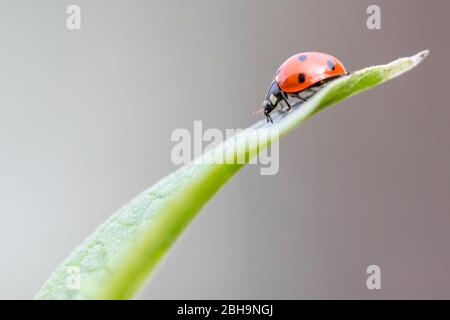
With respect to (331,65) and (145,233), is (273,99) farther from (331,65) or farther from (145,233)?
(145,233)

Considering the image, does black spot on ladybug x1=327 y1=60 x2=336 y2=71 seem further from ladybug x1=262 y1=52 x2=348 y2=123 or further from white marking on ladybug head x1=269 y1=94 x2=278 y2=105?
white marking on ladybug head x1=269 y1=94 x2=278 y2=105

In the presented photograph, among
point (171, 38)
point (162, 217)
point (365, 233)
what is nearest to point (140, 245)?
point (162, 217)

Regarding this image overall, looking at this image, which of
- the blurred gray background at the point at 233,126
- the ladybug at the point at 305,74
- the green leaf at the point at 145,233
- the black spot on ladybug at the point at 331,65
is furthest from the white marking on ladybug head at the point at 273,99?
the blurred gray background at the point at 233,126

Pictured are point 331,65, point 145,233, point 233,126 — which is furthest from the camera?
point 233,126

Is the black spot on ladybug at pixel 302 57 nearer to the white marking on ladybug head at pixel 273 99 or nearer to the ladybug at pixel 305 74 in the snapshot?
the ladybug at pixel 305 74

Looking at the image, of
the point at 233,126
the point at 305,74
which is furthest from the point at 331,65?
the point at 233,126

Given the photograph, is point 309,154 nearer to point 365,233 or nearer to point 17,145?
point 365,233

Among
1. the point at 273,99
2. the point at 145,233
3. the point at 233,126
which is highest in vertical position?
the point at 233,126
